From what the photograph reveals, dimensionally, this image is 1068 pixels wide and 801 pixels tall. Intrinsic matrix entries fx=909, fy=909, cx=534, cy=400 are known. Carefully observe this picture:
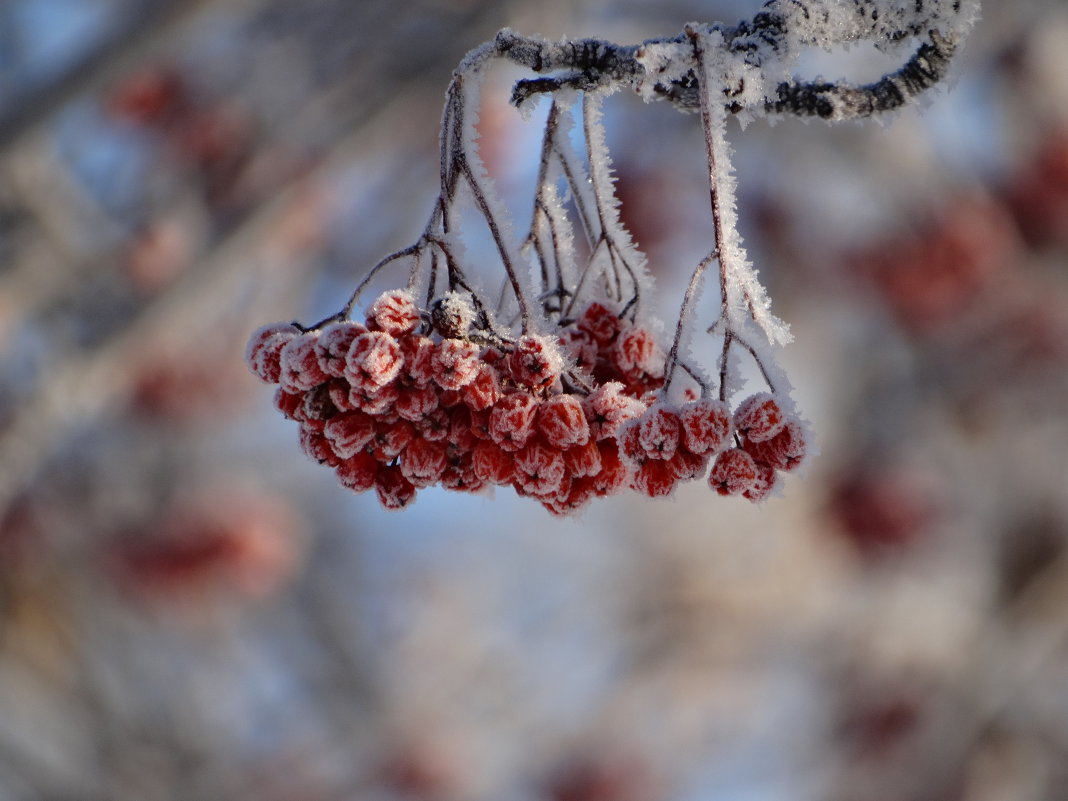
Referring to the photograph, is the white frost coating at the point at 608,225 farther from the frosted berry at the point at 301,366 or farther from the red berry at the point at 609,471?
the frosted berry at the point at 301,366

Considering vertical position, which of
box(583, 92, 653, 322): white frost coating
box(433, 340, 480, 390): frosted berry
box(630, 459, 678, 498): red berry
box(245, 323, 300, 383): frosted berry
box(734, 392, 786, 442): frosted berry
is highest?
box(583, 92, 653, 322): white frost coating

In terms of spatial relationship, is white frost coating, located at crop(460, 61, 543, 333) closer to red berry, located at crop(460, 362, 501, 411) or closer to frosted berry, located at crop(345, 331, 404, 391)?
red berry, located at crop(460, 362, 501, 411)

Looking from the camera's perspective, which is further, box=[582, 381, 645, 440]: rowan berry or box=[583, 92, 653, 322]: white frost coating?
box=[583, 92, 653, 322]: white frost coating

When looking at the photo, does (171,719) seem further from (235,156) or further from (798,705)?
(798,705)

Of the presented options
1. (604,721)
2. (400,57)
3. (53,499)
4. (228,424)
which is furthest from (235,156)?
(604,721)

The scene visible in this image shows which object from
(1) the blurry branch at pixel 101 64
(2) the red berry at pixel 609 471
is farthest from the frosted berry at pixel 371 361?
(1) the blurry branch at pixel 101 64

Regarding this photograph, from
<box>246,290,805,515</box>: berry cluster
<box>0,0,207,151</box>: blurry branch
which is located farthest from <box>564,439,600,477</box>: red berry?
<box>0,0,207,151</box>: blurry branch
